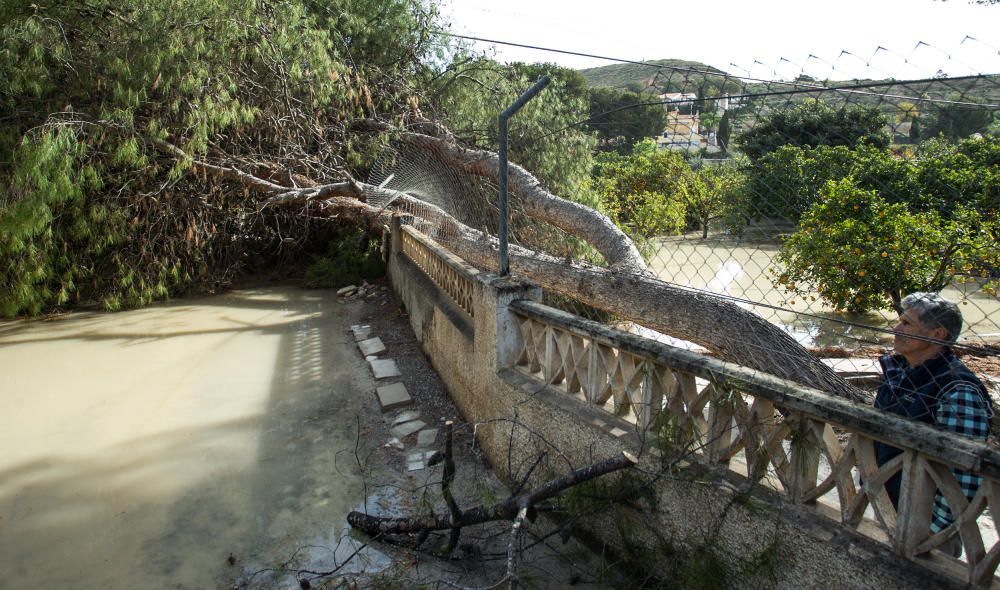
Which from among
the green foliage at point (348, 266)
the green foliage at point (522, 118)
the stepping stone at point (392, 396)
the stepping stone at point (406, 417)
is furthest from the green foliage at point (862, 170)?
the green foliage at point (348, 266)

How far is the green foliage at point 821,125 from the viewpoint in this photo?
2.78 m

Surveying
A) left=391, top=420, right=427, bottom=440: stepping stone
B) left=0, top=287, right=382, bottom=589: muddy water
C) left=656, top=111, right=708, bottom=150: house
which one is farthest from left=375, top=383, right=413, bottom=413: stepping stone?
left=656, top=111, right=708, bottom=150: house

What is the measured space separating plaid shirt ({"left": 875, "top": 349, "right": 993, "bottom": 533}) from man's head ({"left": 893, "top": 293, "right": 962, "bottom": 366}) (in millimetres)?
44

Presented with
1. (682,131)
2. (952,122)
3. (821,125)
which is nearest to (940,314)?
(952,122)

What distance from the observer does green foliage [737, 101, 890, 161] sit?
278 cm

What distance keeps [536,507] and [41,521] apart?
10.9ft

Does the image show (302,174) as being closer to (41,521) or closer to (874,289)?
(41,521)

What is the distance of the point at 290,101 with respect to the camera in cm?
962

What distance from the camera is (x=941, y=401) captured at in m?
2.08

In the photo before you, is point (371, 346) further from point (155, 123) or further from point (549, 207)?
point (155, 123)

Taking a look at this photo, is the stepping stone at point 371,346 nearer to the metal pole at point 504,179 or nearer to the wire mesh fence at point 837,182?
the wire mesh fence at point 837,182

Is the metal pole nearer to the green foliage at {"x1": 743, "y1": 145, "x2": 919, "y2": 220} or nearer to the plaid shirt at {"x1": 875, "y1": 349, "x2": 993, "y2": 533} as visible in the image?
the green foliage at {"x1": 743, "y1": 145, "x2": 919, "y2": 220}

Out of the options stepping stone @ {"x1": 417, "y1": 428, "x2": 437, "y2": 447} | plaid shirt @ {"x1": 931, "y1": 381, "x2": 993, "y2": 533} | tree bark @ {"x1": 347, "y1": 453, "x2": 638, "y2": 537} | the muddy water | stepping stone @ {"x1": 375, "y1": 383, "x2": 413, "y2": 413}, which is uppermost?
plaid shirt @ {"x1": 931, "y1": 381, "x2": 993, "y2": 533}

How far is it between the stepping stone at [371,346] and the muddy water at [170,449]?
16 cm
